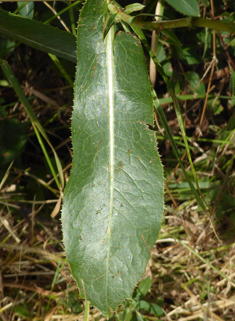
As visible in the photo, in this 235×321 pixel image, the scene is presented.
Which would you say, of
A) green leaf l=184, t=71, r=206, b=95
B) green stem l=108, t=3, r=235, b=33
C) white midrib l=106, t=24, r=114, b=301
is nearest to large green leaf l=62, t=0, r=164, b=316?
white midrib l=106, t=24, r=114, b=301

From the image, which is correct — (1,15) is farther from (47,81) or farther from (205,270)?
(205,270)

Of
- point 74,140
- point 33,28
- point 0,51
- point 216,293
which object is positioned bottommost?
point 216,293

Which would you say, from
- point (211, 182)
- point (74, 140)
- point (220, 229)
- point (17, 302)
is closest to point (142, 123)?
point (74, 140)

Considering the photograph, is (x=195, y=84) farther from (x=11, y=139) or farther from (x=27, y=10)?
(x=11, y=139)

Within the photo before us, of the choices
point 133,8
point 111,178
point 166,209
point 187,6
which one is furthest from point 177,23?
point 166,209

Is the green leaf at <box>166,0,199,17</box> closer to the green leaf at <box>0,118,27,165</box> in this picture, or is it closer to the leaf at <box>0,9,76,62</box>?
the leaf at <box>0,9,76,62</box>

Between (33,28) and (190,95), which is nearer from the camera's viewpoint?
(33,28)
